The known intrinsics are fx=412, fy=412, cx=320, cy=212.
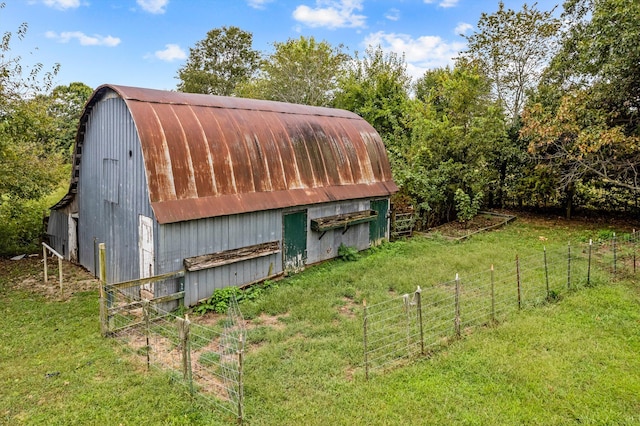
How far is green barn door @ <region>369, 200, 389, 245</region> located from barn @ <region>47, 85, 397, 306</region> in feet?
0.83

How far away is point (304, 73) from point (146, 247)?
865 inches

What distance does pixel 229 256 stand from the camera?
9930mm

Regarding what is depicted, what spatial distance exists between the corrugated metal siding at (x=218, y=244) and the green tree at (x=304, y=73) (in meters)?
19.2

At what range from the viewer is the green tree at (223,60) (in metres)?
37.3

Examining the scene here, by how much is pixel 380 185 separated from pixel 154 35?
643 inches

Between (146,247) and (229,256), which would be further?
(229,256)

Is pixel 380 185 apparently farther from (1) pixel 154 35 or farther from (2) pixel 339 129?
(1) pixel 154 35

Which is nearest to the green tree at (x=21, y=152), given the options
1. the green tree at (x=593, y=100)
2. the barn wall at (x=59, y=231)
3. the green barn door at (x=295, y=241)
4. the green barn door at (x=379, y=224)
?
the barn wall at (x=59, y=231)

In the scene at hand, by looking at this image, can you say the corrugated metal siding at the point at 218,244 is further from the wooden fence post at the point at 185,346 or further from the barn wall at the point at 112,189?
the wooden fence post at the point at 185,346

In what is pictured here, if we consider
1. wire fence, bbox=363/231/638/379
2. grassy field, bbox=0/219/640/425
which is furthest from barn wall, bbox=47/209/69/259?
wire fence, bbox=363/231/638/379

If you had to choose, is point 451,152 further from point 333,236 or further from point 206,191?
point 206,191

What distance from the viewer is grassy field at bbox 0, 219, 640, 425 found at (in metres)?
5.36

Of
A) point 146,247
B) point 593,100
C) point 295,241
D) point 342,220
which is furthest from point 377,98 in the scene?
point 146,247

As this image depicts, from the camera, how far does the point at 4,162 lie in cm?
1184
